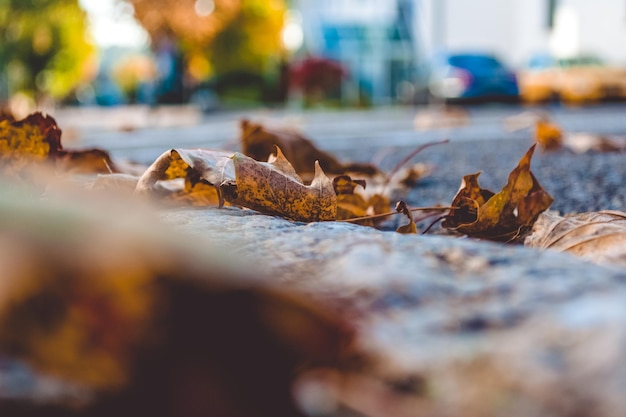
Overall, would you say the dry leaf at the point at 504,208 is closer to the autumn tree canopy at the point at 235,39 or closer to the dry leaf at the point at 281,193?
the dry leaf at the point at 281,193

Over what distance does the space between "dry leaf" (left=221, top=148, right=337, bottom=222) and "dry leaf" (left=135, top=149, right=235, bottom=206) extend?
0.08 feet

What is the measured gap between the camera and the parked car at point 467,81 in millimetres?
18797

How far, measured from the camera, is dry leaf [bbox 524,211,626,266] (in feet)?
2.58

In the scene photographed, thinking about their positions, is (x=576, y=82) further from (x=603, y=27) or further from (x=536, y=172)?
(x=536, y=172)

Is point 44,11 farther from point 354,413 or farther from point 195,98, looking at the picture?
point 354,413

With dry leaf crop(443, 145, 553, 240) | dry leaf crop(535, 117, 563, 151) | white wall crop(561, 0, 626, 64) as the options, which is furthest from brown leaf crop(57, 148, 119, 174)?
white wall crop(561, 0, 626, 64)

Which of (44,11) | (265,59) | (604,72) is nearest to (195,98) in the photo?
(265,59)

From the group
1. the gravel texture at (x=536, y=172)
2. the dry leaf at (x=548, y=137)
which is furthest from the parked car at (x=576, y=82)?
the dry leaf at (x=548, y=137)

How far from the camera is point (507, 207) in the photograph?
3.34 ft

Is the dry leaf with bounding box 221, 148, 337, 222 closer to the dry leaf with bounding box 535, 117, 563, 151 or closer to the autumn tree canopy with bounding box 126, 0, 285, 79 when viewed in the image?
the dry leaf with bounding box 535, 117, 563, 151

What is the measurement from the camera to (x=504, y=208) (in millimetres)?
1013

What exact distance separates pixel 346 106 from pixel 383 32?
1039 cm

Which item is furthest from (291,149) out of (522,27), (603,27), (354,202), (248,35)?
(522,27)

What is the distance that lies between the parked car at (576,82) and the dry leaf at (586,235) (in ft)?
53.2
